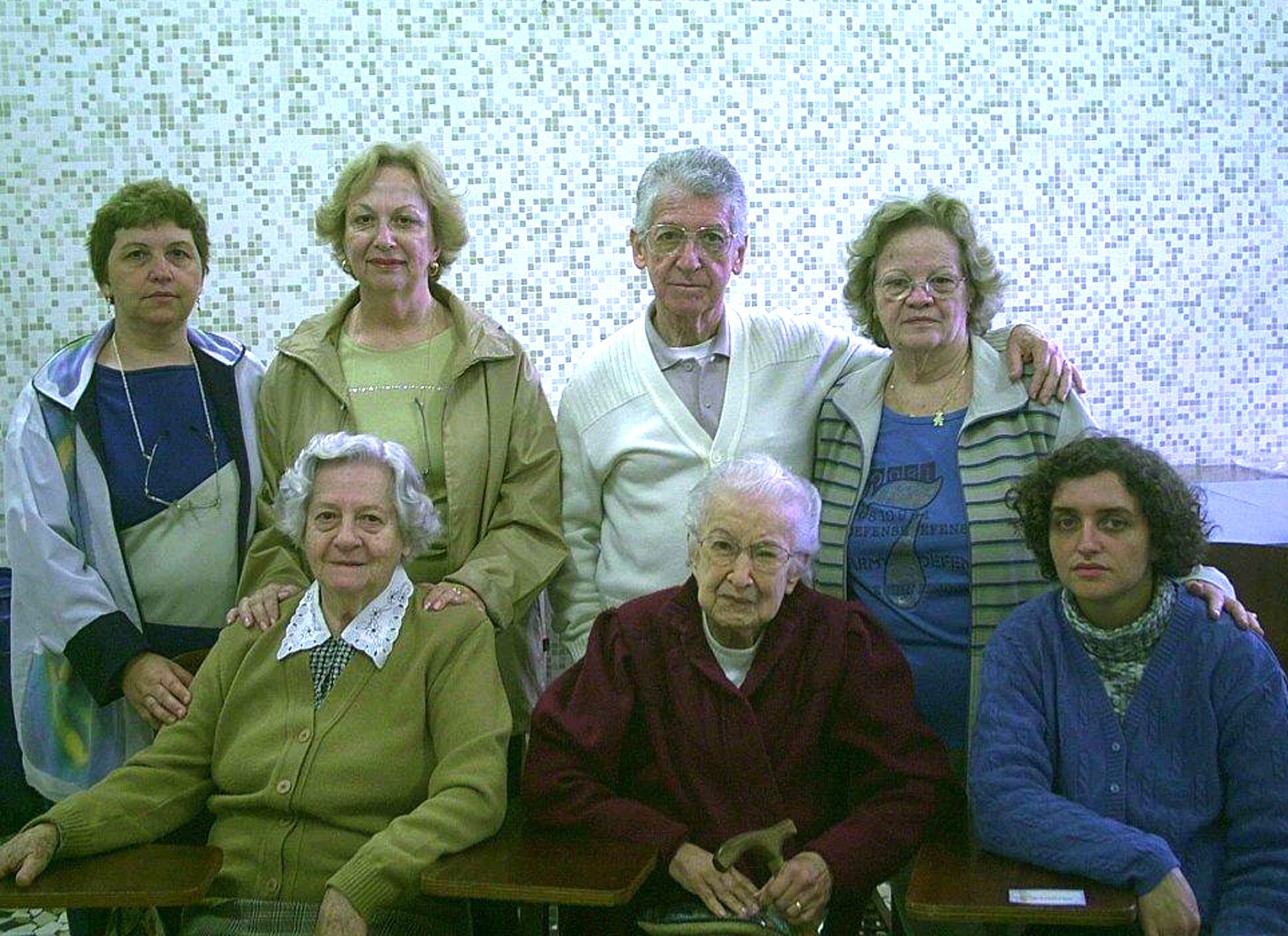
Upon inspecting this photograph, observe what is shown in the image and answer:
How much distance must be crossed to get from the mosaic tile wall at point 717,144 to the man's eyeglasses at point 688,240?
118 cm

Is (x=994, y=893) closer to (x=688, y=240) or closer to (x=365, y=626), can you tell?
(x=365, y=626)

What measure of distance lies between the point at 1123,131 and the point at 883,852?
260 cm

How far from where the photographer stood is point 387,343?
2.82 metres

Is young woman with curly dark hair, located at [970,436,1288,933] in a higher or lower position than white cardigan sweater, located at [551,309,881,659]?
lower

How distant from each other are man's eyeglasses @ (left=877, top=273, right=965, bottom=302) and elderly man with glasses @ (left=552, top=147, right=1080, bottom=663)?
17cm

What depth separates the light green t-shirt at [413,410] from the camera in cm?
272

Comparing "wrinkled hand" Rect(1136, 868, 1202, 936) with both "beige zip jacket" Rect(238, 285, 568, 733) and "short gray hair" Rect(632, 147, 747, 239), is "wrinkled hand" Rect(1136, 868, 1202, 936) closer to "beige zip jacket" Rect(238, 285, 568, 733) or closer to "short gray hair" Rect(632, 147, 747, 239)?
"beige zip jacket" Rect(238, 285, 568, 733)

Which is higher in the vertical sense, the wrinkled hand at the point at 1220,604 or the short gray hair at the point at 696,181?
the short gray hair at the point at 696,181

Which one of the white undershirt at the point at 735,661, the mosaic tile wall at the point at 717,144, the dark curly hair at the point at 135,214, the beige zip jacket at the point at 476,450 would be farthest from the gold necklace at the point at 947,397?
the dark curly hair at the point at 135,214

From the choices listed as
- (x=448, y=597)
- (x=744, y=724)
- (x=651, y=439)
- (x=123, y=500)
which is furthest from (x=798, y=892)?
(x=123, y=500)

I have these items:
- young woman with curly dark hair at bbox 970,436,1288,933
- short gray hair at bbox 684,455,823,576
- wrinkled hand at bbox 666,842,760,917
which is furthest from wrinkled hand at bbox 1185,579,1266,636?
wrinkled hand at bbox 666,842,760,917

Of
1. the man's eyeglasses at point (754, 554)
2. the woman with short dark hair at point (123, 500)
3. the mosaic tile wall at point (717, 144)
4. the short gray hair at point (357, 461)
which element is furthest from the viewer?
the mosaic tile wall at point (717, 144)

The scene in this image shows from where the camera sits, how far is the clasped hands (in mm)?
2125

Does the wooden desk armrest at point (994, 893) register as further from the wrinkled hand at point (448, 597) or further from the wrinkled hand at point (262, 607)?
the wrinkled hand at point (262, 607)
